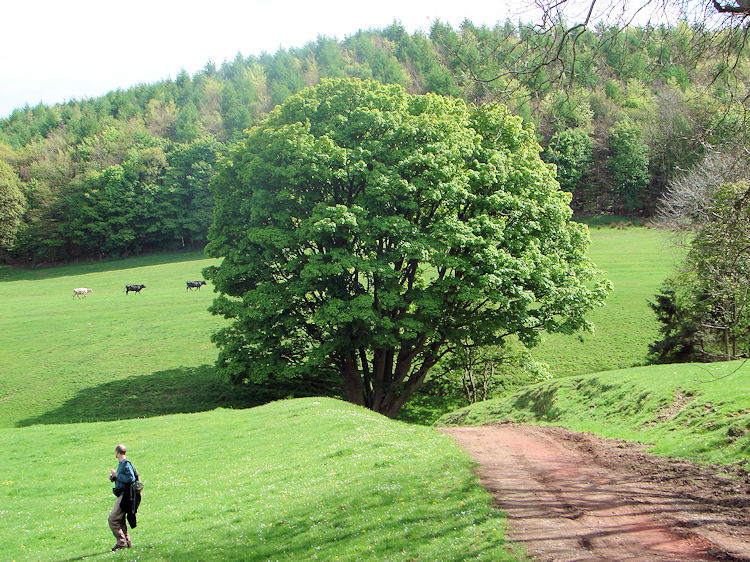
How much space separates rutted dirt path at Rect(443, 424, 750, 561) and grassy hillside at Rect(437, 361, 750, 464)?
115cm

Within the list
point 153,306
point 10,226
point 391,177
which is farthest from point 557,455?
point 10,226

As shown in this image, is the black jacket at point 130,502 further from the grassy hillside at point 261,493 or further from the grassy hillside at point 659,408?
the grassy hillside at point 659,408

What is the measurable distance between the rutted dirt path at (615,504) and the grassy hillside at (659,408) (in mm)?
1151

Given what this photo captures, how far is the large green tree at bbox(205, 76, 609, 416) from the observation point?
3170cm

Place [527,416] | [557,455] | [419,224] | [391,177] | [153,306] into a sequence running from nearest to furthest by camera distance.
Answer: [557,455]
[527,416]
[391,177]
[419,224]
[153,306]

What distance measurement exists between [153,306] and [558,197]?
48.6m

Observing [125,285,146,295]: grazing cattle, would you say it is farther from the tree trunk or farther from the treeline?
the tree trunk

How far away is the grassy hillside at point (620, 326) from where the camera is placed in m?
44.6

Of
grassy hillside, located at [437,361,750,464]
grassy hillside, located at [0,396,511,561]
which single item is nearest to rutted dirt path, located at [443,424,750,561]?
grassy hillside, located at [0,396,511,561]

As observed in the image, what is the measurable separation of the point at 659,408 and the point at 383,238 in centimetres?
1847

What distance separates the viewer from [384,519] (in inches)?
504

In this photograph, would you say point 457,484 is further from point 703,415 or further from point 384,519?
point 703,415

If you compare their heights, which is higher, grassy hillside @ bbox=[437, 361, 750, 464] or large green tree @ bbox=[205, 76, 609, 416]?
large green tree @ bbox=[205, 76, 609, 416]

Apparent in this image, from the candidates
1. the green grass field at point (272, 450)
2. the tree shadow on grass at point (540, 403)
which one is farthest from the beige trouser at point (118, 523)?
the tree shadow on grass at point (540, 403)
